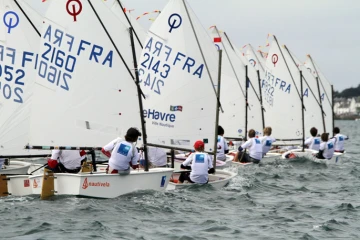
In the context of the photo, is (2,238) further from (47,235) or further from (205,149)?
(205,149)

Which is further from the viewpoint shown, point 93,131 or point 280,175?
point 280,175

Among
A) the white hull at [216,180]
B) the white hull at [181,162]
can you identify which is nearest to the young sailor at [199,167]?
the white hull at [216,180]

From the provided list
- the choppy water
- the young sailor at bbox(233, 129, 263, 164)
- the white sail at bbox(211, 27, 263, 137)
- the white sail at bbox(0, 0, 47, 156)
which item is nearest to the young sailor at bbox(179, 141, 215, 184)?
the choppy water

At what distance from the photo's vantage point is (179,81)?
2219 cm

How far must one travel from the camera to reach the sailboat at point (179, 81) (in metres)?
21.8

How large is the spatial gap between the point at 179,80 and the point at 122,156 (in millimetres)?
5565

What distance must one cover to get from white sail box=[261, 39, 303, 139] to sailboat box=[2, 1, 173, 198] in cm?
1844

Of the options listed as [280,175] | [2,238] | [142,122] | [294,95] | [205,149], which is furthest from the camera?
[294,95]

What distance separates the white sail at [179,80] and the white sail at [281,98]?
47.5 feet

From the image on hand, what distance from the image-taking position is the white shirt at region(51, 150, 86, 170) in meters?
18.5

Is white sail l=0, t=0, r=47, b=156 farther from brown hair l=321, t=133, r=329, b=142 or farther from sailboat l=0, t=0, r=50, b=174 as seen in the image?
brown hair l=321, t=133, r=329, b=142

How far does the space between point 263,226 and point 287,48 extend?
23173 mm

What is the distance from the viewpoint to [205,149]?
866 inches

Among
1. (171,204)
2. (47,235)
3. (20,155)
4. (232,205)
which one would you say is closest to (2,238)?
(47,235)
